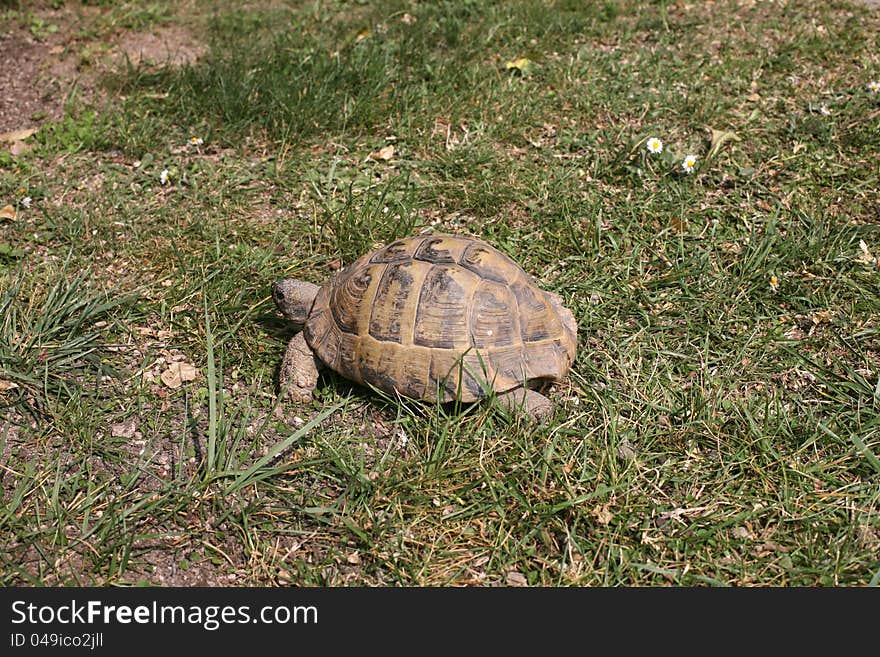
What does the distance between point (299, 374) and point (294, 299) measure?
0.41 metres

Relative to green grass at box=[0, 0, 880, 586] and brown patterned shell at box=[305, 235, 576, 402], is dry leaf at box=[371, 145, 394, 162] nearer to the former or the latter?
green grass at box=[0, 0, 880, 586]

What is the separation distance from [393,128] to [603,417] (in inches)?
116

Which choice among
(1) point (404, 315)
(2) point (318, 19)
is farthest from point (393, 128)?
(1) point (404, 315)

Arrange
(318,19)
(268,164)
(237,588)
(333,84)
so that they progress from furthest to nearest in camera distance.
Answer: (318,19), (333,84), (268,164), (237,588)

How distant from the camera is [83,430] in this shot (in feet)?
10.9

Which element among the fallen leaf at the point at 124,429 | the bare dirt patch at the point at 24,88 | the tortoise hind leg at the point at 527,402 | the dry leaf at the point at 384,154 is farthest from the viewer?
the bare dirt patch at the point at 24,88

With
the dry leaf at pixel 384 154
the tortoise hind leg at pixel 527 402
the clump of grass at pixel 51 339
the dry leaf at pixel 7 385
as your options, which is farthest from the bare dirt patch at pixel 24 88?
the tortoise hind leg at pixel 527 402

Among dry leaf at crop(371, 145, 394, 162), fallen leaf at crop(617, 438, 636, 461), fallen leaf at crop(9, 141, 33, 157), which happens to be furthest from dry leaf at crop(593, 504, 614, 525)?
fallen leaf at crop(9, 141, 33, 157)

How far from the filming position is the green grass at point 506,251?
293 cm

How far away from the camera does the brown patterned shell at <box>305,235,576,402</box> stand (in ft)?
10.5

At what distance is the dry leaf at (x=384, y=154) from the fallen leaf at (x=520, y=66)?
141 centimetres

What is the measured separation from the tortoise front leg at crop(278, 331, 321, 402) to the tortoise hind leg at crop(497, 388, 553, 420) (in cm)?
93

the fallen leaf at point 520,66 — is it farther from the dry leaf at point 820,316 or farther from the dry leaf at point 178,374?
the dry leaf at point 178,374

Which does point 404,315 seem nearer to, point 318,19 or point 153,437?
point 153,437
